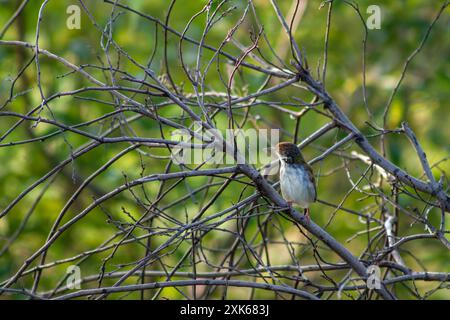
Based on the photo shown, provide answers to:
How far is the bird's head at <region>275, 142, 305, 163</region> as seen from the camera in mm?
4461

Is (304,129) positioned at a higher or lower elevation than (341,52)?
lower

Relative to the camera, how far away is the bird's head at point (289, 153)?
4.46m

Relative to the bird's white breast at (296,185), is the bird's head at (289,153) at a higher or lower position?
higher

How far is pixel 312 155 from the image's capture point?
755 centimetres

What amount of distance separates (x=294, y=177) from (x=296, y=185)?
0.06m

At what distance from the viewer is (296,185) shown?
451cm

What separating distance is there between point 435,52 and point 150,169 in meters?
3.59

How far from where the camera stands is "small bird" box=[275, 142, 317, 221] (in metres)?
4.48

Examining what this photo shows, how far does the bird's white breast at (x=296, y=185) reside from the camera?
14.7 ft

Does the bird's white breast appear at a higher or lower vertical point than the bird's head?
lower

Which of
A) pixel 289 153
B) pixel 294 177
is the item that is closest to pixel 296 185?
pixel 294 177
